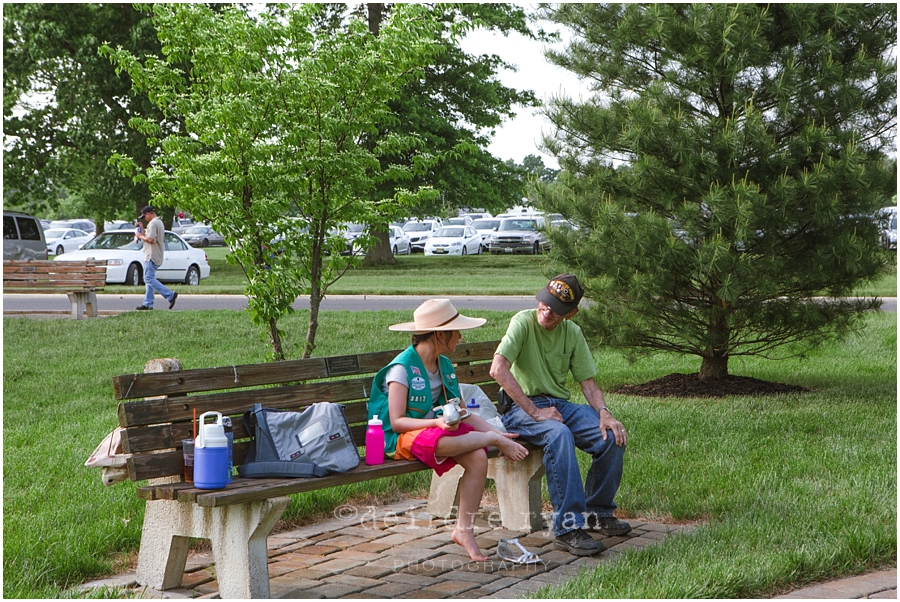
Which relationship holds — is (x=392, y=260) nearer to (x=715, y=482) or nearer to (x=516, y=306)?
(x=516, y=306)

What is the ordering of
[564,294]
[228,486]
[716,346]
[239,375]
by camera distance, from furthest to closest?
[716,346], [564,294], [239,375], [228,486]

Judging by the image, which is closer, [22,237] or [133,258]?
[22,237]

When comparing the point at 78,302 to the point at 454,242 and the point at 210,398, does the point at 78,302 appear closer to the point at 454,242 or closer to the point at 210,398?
the point at 210,398

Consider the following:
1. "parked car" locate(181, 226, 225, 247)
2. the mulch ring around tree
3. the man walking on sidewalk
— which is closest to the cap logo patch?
the mulch ring around tree

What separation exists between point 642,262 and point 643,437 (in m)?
2.04

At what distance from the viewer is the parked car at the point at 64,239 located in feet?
147

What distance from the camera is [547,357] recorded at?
227 inches

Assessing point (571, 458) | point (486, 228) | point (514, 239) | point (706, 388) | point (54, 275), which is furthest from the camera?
point (486, 228)

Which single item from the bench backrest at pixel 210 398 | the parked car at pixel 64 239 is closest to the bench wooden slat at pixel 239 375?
the bench backrest at pixel 210 398

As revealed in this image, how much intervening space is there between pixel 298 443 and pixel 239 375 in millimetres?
482

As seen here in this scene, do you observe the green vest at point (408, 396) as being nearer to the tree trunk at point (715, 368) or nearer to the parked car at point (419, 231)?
the tree trunk at point (715, 368)

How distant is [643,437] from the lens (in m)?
7.59

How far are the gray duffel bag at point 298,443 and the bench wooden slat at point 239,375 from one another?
21cm

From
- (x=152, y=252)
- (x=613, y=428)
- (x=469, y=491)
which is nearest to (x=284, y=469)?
(x=469, y=491)
